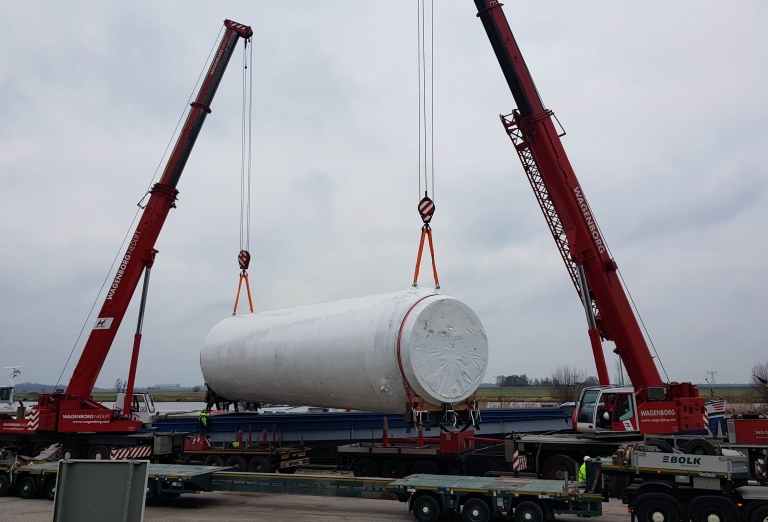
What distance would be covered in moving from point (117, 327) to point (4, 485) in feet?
17.7

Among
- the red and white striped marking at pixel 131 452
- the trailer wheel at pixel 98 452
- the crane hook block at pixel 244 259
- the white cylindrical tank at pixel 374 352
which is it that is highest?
the crane hook block at pixel 244 259

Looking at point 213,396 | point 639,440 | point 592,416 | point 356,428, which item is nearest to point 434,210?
point 592,416

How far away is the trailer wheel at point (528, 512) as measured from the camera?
10852 mm

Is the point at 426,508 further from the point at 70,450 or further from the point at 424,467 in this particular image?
the point at 70,450

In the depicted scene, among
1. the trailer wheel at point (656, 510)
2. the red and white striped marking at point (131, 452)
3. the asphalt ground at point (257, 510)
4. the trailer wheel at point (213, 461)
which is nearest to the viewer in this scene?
the trailer wheel at point (656, 510)

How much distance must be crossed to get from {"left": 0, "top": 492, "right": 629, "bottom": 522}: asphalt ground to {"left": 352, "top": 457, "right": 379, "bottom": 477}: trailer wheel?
1.66 metres

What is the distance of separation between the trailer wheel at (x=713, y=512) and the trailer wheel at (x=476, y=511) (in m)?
3.41

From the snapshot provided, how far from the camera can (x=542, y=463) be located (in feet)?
53.1

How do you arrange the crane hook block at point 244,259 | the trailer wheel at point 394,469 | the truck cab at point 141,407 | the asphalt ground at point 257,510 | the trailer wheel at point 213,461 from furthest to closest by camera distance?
the crane hook block at point 244,259
the truck cab at point 141,407
the trailer wheel at point 213,461
the trailer wheel at point 394,469
the asphalt ground at point 257,510

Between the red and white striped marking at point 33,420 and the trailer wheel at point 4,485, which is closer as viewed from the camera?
the trailer wheel at point 4,485

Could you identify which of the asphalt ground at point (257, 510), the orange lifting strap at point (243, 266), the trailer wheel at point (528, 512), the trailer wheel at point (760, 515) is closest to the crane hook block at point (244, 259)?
the orange lifting strap at point (243, 266)

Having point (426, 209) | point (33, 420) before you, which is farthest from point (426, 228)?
point (33, 420)

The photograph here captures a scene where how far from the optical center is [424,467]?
15.8 metres

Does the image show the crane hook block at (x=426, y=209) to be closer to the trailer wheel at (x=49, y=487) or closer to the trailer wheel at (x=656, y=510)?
the trailer wheel at (x=656, y=510)
